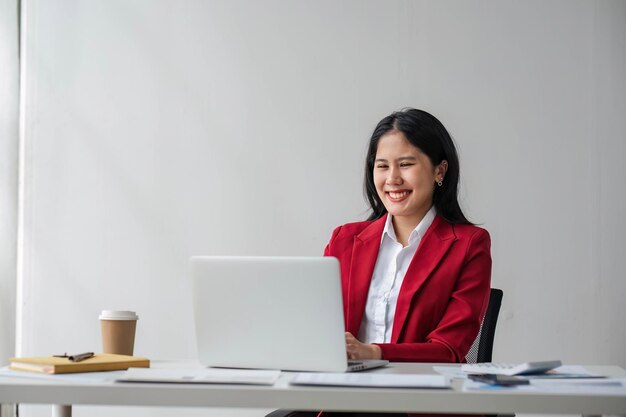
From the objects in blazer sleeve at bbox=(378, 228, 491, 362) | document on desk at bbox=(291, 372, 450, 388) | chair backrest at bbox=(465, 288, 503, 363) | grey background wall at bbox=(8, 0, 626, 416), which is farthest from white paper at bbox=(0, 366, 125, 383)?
grey background wall at bbox=(8, 0, 626, 416)

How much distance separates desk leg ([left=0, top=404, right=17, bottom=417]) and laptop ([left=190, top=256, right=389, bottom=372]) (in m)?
2.48

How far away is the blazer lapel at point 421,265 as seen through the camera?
2.26 meters

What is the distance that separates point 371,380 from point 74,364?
0.62 meters

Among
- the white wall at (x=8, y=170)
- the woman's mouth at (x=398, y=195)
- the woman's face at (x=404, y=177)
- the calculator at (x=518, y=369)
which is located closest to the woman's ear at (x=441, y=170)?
the woman's face at (x=404, y=177)

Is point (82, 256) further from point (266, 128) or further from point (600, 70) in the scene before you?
point (600, 70)

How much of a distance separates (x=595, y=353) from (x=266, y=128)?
1862 millimetres

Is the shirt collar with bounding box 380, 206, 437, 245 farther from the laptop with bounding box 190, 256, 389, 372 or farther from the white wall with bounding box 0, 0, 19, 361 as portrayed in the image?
the white wall with bounding box 0, 0, 19, 361

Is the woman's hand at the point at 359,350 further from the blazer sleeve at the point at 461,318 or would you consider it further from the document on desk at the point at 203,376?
the document on desk at the point at 203,376

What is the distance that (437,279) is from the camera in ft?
7.44

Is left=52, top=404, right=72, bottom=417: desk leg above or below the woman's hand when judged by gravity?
below

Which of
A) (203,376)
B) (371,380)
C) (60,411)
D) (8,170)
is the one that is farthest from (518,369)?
(8,170)

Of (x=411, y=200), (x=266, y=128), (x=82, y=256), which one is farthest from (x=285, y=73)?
(x=411, y=200)

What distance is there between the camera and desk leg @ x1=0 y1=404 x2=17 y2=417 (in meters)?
3.81

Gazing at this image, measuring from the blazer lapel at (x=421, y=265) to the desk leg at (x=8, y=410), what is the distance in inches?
90.8
